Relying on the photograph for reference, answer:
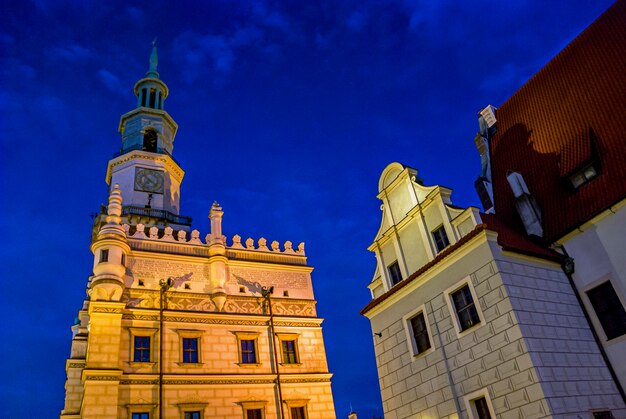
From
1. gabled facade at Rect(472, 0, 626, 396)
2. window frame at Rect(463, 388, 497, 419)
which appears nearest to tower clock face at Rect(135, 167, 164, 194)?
gabled facade at Rect(472, 0, 626, 396)

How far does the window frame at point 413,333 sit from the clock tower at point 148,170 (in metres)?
19.0

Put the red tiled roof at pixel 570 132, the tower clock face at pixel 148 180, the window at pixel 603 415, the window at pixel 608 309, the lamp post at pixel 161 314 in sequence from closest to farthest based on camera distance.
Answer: the window at pixel 603 415 → the window at pixel 608 309 → the red tiled roof at pixel 570 132 → the lamp post at pixel 161 314 → the tower clock face at pixel 148 180

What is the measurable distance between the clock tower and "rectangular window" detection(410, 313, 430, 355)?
19297 mm

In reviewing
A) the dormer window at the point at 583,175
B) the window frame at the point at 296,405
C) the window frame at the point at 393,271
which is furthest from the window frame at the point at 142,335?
the dormer window at the point at 583,175

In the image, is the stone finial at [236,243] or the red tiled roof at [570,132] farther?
the stone finial at [236,243]

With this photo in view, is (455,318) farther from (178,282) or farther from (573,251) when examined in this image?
(178,282)

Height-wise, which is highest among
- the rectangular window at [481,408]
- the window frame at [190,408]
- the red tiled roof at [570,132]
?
the red tiled roof at [570,132]

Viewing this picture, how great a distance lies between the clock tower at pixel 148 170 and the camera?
31500mm

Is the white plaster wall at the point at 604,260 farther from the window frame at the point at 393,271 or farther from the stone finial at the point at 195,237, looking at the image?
the stone finial at the point at 195,237

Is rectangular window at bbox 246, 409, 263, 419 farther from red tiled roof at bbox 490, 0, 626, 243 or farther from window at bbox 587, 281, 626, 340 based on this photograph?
window at bbox 587, 281, 626, 340

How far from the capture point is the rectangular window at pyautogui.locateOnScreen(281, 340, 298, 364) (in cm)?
2609

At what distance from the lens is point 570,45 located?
21609 mm

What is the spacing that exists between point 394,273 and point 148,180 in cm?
2021

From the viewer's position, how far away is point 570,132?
18.3 m
